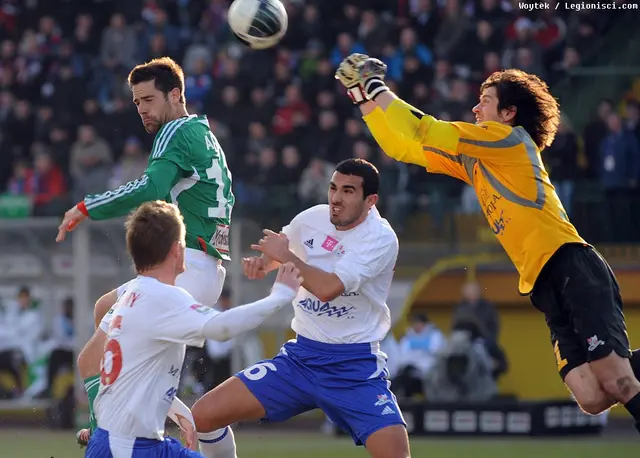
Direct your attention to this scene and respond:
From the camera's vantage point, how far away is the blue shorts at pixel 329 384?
7031 millimetres

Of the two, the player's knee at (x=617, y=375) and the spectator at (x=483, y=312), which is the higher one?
the player's knee at (x=617, y=375)

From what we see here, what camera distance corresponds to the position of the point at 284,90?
1827 centimetres

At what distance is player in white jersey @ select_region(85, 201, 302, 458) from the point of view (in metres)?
5.51

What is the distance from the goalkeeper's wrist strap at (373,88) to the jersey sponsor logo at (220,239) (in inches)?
54.1

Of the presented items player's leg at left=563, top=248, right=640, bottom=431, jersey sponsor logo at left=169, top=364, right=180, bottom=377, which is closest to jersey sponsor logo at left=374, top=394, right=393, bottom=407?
player's leg at left=563, top=248, right=640, bottom=431

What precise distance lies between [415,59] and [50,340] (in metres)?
6.69

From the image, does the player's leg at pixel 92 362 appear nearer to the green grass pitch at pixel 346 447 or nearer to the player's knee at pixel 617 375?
the player's knee at pixel 617 375

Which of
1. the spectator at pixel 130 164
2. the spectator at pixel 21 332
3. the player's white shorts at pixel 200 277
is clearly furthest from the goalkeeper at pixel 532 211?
the spectator at pixel 130 164

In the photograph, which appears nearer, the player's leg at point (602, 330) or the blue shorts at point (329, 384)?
the player's leg at point (602, 330)

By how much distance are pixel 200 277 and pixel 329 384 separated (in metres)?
1.02

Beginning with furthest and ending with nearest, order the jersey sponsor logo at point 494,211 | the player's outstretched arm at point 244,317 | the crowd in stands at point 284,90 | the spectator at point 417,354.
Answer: the crowd in stands at point 284,90, the spectator at point 417,354, the jersey sponsor logo at point 494,211, the player's outstretched arm at point 244,317

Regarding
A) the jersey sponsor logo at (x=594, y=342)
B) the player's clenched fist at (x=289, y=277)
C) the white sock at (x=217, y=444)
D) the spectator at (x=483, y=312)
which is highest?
the player's clenched fist at (x=289, y=277)

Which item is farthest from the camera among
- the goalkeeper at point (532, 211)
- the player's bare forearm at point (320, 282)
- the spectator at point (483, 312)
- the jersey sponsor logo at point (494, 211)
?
the spectator at point (483, 312)

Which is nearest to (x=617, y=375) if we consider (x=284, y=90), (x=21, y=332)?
(x=21, y=332)
